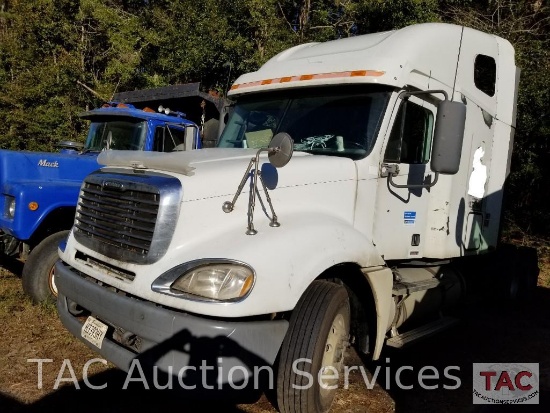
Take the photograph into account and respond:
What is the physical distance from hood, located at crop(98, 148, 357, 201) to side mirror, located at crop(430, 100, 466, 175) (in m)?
0.67

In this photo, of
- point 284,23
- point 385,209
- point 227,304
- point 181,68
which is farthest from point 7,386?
point 284,23

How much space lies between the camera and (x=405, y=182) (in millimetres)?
4203

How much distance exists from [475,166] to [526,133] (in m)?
5.72

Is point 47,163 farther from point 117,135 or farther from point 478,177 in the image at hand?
point 478,177

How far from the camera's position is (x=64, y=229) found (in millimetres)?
5664

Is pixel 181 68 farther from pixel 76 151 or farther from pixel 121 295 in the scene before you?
pixel 121 295

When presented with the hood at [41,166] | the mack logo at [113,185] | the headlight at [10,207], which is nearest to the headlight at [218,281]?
the mack logo at [113,185]

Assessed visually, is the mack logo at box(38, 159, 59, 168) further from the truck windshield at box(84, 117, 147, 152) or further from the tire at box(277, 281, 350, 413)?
the tire at box(277, 281, 350, 413)

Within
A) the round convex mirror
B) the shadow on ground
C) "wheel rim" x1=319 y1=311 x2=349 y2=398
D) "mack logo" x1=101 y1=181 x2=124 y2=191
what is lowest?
the shadow on ground

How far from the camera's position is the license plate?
3.18 metres

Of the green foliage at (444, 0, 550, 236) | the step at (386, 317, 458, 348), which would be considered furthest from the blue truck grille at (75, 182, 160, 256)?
the green foliage at (444, 0, 550, 236)

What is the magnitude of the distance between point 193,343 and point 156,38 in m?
14.8

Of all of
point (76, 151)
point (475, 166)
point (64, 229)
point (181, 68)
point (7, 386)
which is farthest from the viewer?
point (181, 68)

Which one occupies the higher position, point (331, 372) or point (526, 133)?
point (526, 133)
